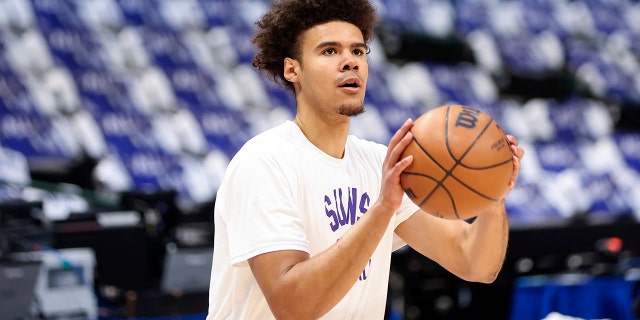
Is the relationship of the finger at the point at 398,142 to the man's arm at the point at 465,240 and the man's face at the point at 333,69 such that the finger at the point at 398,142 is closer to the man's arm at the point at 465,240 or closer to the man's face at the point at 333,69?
the man's face at the point at 333,69

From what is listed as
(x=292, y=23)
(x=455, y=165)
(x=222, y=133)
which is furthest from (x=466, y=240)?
(x=222, y=133)

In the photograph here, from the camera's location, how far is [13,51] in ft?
50.1

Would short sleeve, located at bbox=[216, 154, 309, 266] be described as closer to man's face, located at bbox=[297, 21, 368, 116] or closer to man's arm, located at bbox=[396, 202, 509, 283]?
man's face, located at bbox=[297, 21, 368, 116]

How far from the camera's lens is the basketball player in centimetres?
330

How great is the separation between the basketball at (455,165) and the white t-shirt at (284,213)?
1.28 feet

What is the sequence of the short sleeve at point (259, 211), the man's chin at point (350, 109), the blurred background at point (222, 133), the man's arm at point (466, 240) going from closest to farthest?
1. the short sleeve at point (259, 211)
2. the man's chin at point (350, 109)
3. the man's arm at point (466, 240)
4. the blurred background at point (222, 133)

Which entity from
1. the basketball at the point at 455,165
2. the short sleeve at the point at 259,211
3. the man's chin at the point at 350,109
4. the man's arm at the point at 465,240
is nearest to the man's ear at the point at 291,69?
the man's chin at the point at 350,109

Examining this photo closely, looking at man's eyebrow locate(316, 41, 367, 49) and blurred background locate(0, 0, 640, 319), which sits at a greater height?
man's eyebrow locate(316, 41, 367, 49)

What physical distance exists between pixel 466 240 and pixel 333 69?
2.72ft

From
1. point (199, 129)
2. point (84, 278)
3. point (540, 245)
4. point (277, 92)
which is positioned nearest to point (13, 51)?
point (199, 129)

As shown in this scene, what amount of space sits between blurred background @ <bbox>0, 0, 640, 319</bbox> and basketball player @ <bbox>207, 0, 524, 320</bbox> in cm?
334

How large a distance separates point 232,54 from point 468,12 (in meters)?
4.58

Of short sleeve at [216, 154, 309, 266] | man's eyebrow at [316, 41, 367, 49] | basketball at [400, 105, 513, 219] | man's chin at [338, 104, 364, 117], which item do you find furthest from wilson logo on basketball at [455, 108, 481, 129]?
short sleeve at [216, 154, 309, 266]

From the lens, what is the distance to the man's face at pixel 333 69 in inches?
144
